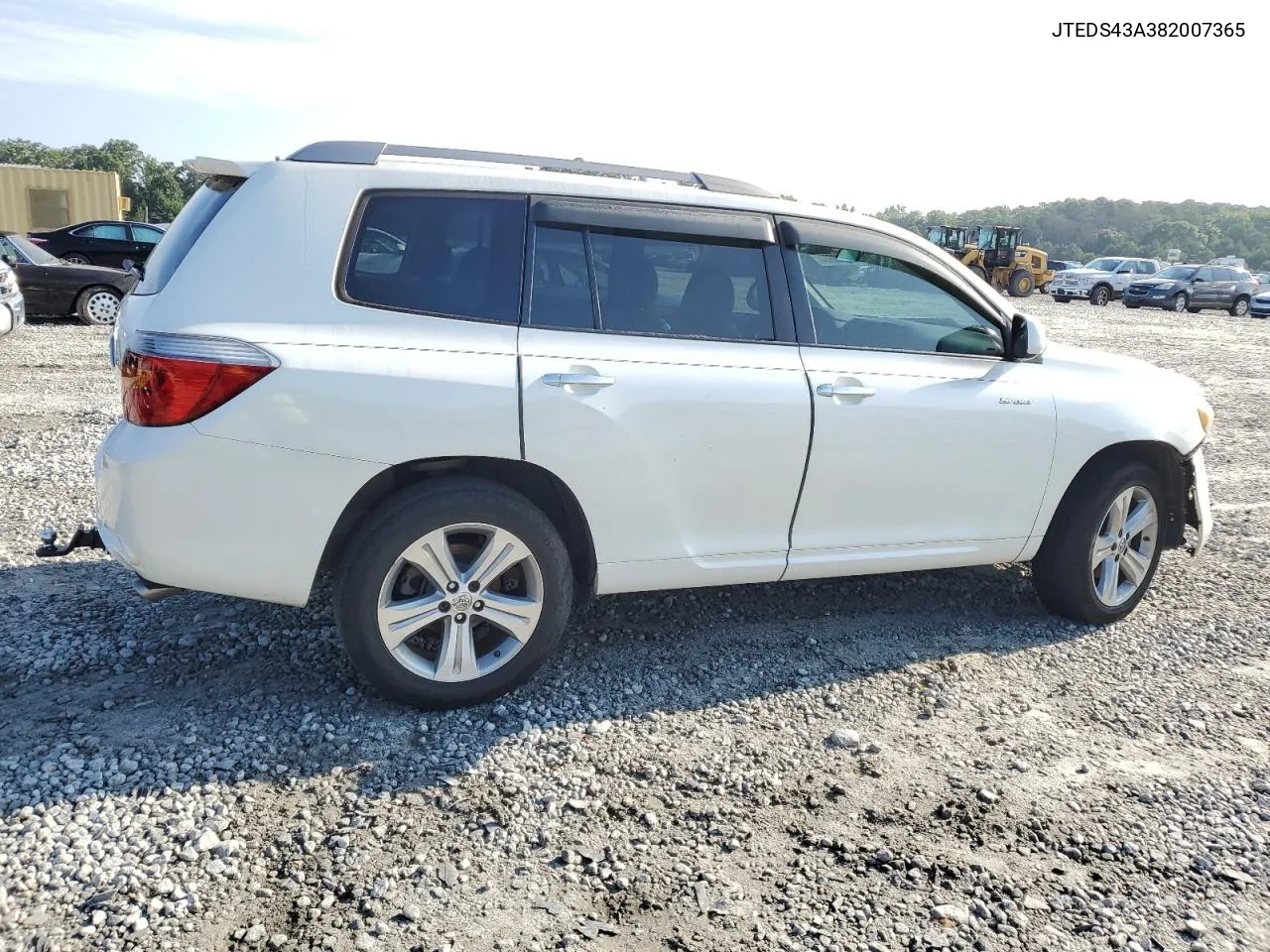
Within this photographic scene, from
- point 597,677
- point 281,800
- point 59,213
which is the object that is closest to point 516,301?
point 597,677

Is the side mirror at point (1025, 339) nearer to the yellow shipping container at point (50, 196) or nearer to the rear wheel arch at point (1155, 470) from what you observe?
the rear wheel arch at point (1155, 470)

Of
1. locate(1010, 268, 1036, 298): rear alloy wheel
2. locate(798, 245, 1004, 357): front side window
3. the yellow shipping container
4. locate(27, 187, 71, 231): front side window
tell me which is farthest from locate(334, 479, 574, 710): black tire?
locate(27, 187, 71, 231): front side window

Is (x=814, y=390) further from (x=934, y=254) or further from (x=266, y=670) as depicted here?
(x=266, y=670)

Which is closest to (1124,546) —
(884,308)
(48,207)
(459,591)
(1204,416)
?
(1204,416)

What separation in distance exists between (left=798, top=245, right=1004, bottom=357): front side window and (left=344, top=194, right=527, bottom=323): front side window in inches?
49.2

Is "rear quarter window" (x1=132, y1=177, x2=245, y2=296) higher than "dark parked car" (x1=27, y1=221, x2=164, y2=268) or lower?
lower

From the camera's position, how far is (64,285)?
14.6 metres

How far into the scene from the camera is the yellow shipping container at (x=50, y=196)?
3728 centimetres

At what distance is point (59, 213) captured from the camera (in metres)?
38.0

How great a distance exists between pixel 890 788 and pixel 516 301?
2.15m

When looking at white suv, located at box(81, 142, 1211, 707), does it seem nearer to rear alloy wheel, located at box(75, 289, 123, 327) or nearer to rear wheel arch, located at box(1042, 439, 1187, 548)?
rear wheel arch, located at box(1042, 439, 1187, 548)

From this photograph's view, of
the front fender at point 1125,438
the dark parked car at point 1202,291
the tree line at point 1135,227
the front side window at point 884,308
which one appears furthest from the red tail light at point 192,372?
the tree line at point 1135,227

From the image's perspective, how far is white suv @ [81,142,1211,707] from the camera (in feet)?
11.1

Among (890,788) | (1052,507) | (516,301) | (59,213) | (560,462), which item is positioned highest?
(59,213)
